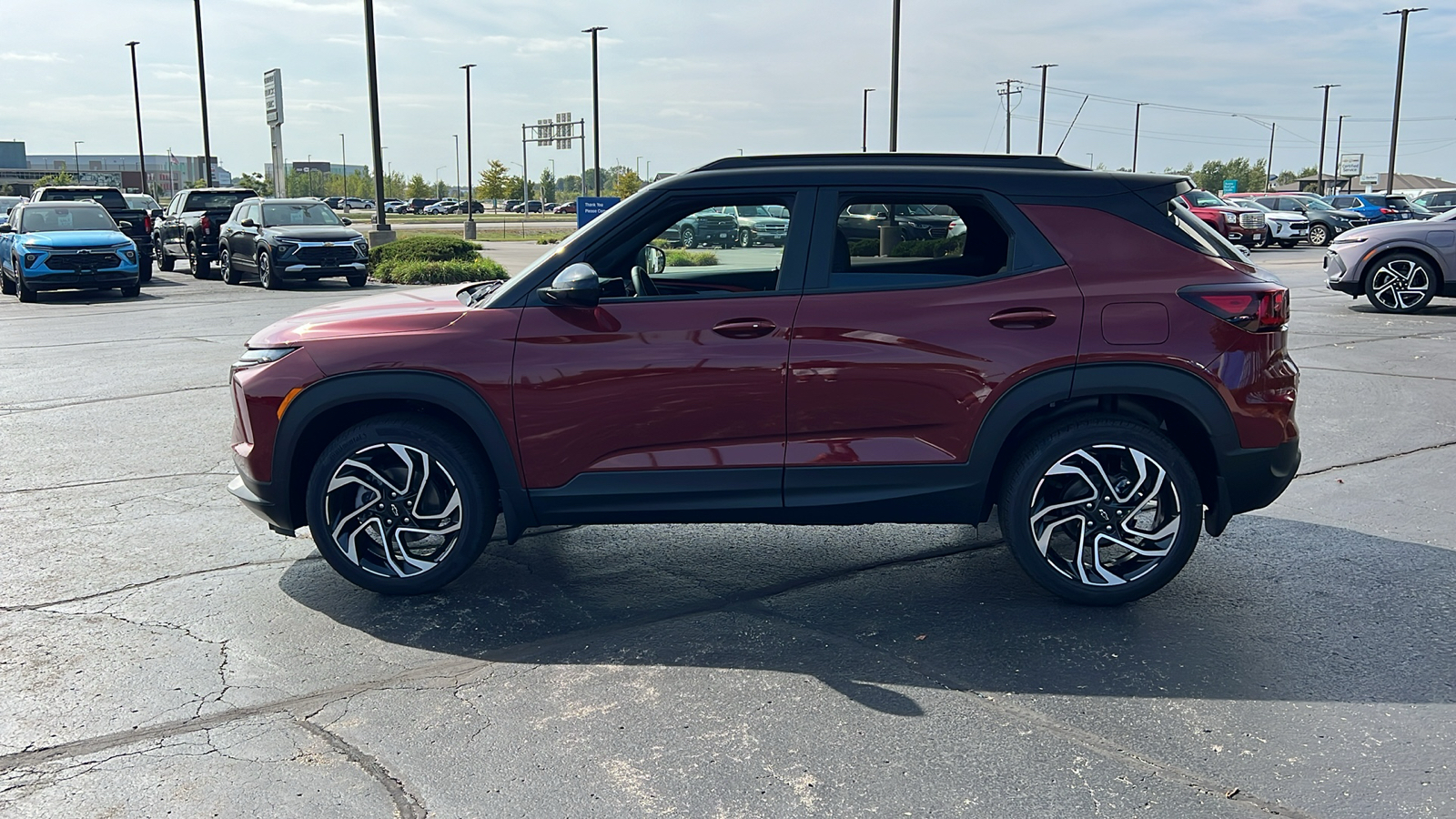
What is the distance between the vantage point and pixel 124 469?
285 inches

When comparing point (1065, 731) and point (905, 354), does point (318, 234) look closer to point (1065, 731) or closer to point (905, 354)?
point (905, 354)

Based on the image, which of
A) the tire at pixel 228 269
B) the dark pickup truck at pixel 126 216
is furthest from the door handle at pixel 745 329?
the dark pickup truck at pixel 126 216

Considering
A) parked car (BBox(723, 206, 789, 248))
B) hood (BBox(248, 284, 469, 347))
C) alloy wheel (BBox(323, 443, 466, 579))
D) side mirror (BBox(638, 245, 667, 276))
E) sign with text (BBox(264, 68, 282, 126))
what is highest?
sign with text (BBox(264, 68, 282, 126))

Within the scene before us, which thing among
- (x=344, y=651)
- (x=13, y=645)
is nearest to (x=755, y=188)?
(x=344, y=651)

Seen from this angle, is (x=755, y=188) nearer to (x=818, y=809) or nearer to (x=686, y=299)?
(x=686, y=299)

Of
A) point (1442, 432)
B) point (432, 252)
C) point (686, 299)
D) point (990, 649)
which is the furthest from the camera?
point (432, 252)

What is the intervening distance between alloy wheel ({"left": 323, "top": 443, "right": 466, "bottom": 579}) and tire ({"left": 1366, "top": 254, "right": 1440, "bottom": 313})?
15.4 m

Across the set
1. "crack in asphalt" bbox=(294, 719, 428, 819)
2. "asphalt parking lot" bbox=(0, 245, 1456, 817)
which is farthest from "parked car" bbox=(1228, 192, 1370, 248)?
"crack in asphalt" bbox=(294, 719, 428, 819)

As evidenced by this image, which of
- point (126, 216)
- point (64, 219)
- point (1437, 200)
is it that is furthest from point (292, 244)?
point (1437, 200)

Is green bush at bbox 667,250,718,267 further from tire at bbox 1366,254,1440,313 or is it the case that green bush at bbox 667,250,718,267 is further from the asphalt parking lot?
tire at bbox 1366,254,1440,313

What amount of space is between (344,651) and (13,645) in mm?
1294

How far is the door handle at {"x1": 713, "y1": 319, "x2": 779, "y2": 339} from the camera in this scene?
4.52m

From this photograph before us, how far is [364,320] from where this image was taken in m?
4.83

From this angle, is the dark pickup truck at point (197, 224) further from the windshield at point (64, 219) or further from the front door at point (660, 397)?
the front door at point (660, 397)
